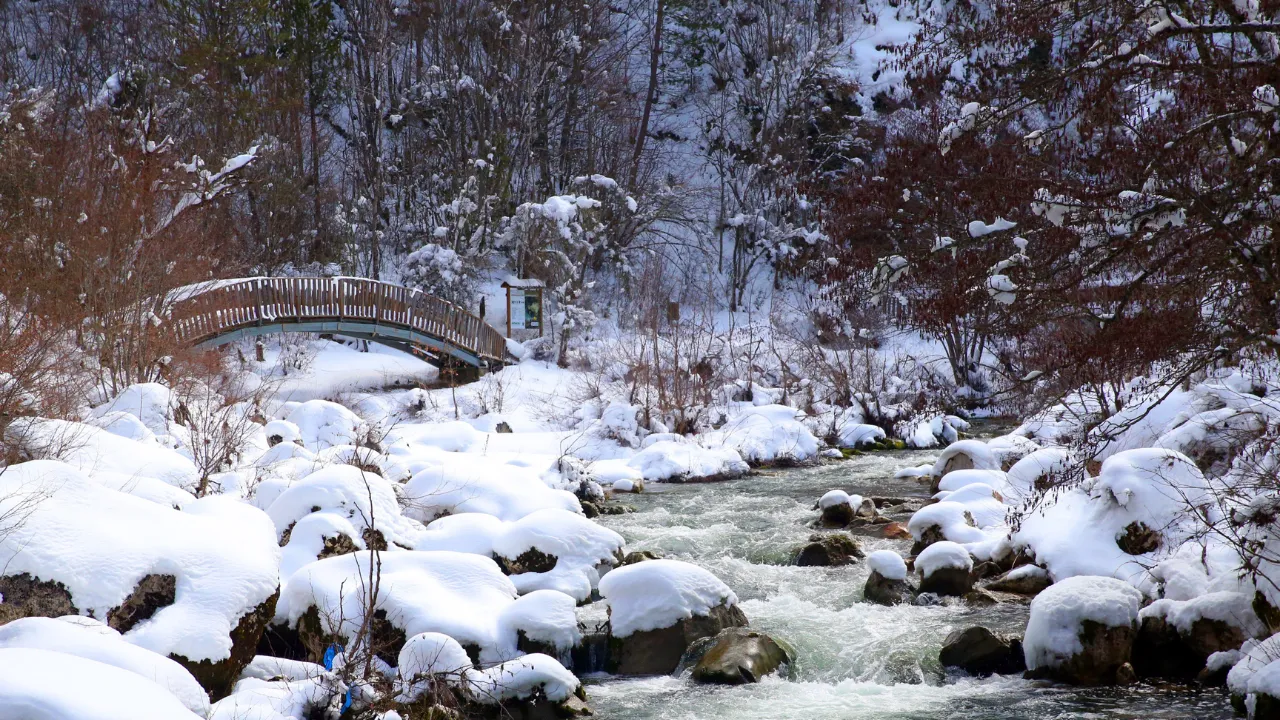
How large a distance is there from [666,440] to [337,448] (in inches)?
285

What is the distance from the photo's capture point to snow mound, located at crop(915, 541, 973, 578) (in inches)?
391

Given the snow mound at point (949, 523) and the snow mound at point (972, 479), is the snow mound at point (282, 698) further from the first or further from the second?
the snow mound at point (972, 479)

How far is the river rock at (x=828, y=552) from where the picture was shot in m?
11.2

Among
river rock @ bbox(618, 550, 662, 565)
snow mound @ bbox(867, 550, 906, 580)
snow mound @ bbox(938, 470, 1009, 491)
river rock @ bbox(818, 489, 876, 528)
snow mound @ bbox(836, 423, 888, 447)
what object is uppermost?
snow mound @ bbox(836, 423, 888, 447)

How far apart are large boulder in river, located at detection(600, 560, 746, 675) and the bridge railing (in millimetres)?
11941

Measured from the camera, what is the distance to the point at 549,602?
27.5ft

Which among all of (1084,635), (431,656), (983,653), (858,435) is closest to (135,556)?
(431,656)

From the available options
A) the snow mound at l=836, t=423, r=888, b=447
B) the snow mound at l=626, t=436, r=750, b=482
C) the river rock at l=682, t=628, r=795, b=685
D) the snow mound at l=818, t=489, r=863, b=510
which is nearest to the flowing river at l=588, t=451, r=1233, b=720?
the river rock at l=682, t=628, r=795, b=685

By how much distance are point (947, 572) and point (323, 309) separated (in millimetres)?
17624

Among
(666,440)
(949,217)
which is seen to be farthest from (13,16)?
(949,217)

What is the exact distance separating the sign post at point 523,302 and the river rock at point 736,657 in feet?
71.8

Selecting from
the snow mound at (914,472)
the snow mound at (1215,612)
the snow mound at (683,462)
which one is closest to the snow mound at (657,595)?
the snow mound at (1215,612)

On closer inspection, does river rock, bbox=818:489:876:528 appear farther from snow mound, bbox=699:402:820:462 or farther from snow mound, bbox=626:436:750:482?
snow mound, bbox=699:402:820:462

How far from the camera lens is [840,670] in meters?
8.33
